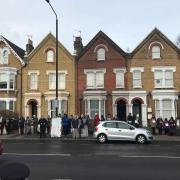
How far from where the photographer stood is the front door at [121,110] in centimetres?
3962

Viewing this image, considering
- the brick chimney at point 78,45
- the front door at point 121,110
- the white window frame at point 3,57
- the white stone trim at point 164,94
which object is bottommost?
the front door at point 121,110

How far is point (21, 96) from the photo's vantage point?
4138cm

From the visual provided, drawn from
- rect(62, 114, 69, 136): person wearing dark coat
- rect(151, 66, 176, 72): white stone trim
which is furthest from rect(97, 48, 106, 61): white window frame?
rect(62, 114, 69, 136): person wearing dark coat

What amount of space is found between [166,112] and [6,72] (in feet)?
55.1

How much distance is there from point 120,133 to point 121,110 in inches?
553

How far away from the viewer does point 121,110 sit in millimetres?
39719

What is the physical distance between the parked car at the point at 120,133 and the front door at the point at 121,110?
13.5 m

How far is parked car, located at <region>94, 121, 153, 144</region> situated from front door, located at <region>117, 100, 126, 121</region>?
1352cm

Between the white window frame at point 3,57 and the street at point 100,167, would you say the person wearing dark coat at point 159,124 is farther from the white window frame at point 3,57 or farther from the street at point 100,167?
the white window frame at point 3,57

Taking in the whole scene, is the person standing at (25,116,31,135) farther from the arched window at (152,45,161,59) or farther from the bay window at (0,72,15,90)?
the arched window at (152,45,161,59)

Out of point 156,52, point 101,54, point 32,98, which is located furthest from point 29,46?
point 156,52

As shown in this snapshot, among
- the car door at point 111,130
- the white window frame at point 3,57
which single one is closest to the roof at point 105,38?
the white window frame at point 3,57

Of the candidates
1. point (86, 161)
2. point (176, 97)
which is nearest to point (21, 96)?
point (176, 97)

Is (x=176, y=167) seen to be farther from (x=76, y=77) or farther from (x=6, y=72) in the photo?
(x=6, y=72)
